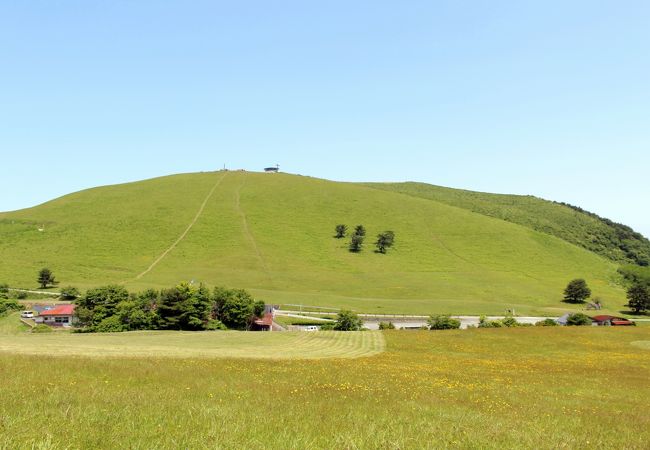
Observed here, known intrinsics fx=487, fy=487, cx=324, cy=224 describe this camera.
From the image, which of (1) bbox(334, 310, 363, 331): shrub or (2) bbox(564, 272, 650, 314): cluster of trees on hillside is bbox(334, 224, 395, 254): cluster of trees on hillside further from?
(1) bbox(334, 310, 363, 331): shrub

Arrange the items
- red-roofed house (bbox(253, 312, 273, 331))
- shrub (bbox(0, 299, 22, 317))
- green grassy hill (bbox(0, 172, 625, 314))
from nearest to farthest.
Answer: red-roofed house (bbox(253, 312, 273, 331))
shrub (bbox(0, 299, 22, 317))
green grassy hill (bbox(0, 172, 625, 314))

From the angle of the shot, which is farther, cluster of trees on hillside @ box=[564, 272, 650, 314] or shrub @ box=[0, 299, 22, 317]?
cluster of trees on hillside @ box=[564, 272, 650, 314]

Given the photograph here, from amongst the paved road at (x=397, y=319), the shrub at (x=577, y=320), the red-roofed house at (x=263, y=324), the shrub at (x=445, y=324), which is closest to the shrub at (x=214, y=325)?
the red-roofed house at (x=263, y=324)

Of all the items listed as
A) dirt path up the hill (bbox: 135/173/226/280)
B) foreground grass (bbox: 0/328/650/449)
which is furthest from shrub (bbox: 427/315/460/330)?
dirt path up the hill (bbox: 135/173/226/280)

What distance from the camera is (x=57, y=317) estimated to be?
91.2 metres

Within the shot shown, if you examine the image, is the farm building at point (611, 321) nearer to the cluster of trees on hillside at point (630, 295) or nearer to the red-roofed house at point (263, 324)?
the cluster of trees on hillside at point (630, 295)

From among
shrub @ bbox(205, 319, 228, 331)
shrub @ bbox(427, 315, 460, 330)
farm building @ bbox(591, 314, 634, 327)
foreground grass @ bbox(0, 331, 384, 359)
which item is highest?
farm building @ bbox(591, 314, 634, 327)

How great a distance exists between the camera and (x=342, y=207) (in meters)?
195

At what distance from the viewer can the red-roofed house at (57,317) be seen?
295 feet

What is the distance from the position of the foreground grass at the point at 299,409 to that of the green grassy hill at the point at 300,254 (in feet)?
277

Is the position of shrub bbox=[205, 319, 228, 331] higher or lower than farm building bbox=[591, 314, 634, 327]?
lower

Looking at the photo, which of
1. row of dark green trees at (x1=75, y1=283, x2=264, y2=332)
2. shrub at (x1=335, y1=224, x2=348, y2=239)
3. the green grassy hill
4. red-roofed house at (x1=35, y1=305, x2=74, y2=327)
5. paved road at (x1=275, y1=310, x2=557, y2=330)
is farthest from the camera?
shrub at (x1=335, y1=224, x2=348, y2=239)

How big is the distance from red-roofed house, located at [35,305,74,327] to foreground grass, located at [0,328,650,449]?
7844 centimetres

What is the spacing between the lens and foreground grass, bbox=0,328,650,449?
25.7ft
